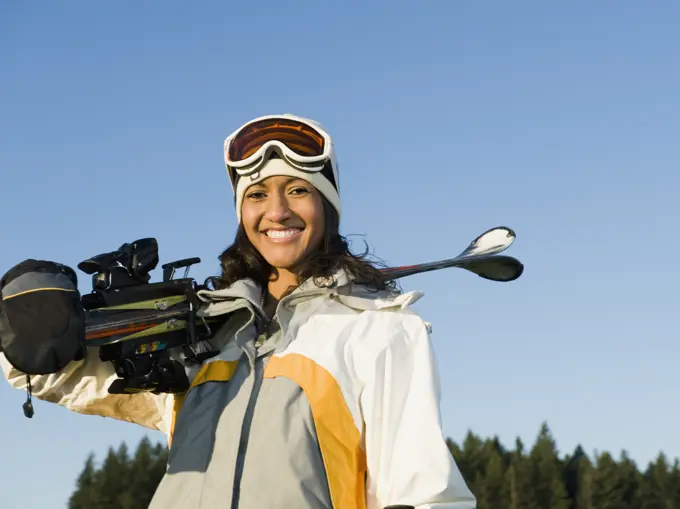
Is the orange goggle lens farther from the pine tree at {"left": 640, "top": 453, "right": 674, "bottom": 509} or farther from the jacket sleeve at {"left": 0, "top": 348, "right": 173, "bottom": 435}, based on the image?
the pine tree at {"left": 640, "top": 453, "right": 674, "bottom": 509}

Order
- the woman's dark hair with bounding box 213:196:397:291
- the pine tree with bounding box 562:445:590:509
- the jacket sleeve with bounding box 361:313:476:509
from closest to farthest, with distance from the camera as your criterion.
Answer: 1. the jacket sleeve with bounding box 361:313:476:509
2. the woman's dark hair with bounding box 213:196:397:291
3. the pine tree with bounding box 562:445:590:509

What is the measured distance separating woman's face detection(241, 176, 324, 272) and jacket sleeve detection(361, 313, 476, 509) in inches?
21.7

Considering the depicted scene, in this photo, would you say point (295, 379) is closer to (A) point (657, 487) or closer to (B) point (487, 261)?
(B) point (487, 261)

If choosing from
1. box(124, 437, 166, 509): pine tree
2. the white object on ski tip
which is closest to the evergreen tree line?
box(124, 437, 166, 509): pine tree

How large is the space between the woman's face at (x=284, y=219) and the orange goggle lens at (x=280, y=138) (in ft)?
0.45

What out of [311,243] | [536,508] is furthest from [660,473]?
[311,243]

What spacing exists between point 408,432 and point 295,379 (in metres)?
0.46

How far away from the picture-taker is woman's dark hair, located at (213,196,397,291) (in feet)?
13.1

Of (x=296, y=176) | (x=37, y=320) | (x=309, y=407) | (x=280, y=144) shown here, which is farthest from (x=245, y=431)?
(x=280, y=144)

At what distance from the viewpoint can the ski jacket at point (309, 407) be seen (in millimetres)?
3473

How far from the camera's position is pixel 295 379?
3.65 m

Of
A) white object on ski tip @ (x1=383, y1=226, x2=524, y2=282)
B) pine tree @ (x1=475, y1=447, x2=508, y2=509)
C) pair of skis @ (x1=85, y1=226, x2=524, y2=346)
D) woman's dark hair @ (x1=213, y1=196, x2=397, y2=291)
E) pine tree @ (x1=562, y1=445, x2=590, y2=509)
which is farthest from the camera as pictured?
pine tree @ (x1=562, y1=445, x2=590, y2=509)

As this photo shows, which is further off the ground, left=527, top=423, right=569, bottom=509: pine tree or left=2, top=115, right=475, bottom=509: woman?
left=2, top=115, right=475, bottom=509: woman

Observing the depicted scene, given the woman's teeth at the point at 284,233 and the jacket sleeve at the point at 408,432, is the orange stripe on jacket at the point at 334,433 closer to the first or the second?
the jacket sleeve at the point at 408,432
